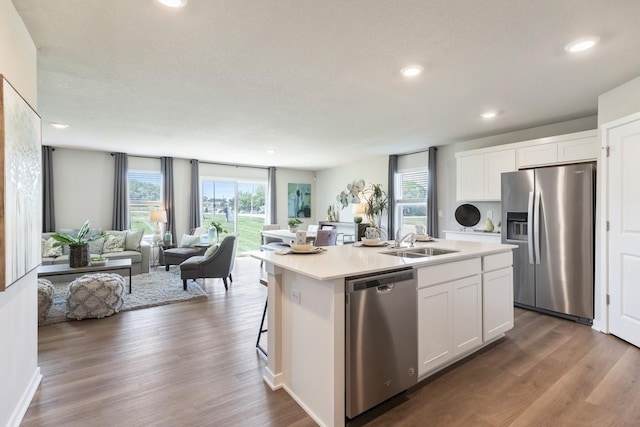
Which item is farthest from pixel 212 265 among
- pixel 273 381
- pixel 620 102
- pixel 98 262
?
pixel 620 102

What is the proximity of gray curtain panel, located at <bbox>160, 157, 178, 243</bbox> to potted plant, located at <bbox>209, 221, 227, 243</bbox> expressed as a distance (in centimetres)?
87

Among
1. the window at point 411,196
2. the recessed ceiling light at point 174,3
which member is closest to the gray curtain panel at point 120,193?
the recessed ceiling light at point 174,3

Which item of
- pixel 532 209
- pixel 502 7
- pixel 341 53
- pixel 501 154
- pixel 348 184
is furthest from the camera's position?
pixel 348 184

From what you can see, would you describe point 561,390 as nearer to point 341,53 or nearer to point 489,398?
point 489,398

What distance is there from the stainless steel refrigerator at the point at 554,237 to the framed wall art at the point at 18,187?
4.75 meters

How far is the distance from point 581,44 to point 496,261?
70.9 inches

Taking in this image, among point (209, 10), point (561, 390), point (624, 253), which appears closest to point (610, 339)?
point (624, 253)

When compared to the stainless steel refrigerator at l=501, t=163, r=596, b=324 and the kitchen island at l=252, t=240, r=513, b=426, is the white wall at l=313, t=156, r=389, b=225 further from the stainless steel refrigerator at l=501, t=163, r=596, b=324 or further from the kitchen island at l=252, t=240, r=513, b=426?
the kitchen island at l=252, t=240, r=513, b=426

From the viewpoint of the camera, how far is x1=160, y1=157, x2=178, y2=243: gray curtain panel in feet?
22.5

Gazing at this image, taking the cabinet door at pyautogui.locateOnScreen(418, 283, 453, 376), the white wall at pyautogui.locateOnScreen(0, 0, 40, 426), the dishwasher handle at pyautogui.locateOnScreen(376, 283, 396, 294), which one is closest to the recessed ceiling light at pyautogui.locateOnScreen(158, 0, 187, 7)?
the white wall at pyautogui.locateOnScreen(0, 0, 40, 426)

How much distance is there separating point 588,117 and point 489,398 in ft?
12.6

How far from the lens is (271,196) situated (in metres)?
8.41

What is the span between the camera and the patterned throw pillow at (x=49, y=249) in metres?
5.04

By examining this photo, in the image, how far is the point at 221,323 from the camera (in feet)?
10.9
